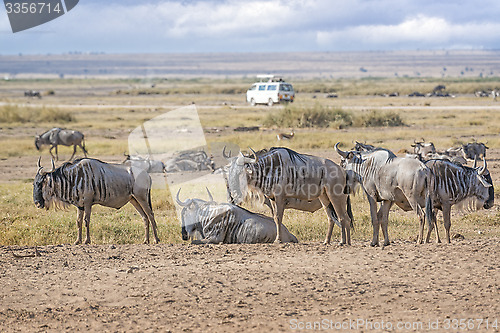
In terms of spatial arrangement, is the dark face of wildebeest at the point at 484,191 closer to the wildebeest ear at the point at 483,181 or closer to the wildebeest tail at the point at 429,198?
the wildebeest ear at the point at 483,181

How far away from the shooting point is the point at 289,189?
30.8 feet

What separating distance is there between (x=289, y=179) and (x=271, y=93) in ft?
124

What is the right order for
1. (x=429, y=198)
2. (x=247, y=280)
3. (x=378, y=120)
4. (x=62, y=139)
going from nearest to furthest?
(x=247, y=280) → (x=429, y=198) → (x=62, y=139) → (x=378, y=120)

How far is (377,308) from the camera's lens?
260 inches

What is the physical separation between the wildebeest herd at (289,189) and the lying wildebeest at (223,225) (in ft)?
0.04

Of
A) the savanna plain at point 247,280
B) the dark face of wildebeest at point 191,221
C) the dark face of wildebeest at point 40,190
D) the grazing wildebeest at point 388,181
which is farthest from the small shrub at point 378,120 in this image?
the dark face of wildebeest at point 40,190

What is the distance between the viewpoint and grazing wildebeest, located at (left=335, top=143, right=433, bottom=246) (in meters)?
9.13

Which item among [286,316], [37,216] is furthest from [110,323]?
→ [37,216]

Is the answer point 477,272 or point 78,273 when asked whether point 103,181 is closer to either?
point 78,273

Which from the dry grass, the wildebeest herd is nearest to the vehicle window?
the dry grass

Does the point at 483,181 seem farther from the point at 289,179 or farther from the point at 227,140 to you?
the point at 227,140

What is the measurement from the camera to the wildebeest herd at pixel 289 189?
9.34m

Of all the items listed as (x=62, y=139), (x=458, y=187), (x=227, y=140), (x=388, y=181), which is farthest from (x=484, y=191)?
(x=227, y=140)

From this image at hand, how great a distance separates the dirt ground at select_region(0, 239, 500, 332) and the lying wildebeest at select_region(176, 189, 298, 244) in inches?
23.3
